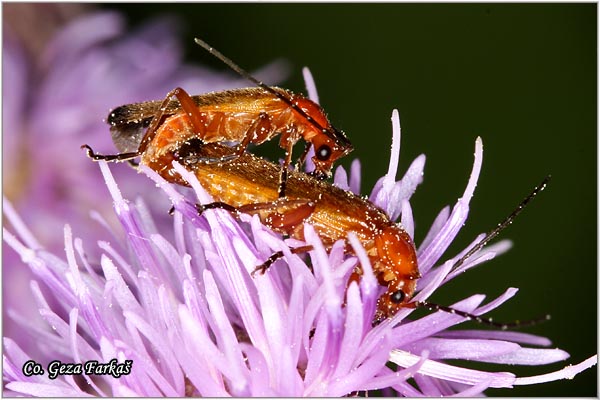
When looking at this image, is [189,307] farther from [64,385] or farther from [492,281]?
[492,281]

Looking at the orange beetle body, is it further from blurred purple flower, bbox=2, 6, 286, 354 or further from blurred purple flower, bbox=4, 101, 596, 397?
blurred purple flower, bbox=2, 6, 286, 354

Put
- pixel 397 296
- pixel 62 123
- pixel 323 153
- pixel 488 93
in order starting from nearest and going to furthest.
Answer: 1. pixel 397 296
2. pixel 323 153
3. pixel 62 123
4. pixel 488 93

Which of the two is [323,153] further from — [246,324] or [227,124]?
[246,324]

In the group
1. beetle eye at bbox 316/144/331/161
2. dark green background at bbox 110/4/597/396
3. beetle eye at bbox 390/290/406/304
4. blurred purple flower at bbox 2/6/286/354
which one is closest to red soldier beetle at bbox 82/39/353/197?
beetle eye at bbox 316/144/331/161

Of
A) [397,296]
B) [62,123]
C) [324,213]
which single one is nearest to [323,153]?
[324,213]

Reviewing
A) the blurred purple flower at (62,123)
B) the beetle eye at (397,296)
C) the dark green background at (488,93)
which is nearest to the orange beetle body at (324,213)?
the beetle eye at (397,296)

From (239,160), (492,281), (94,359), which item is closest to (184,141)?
(239,160)
